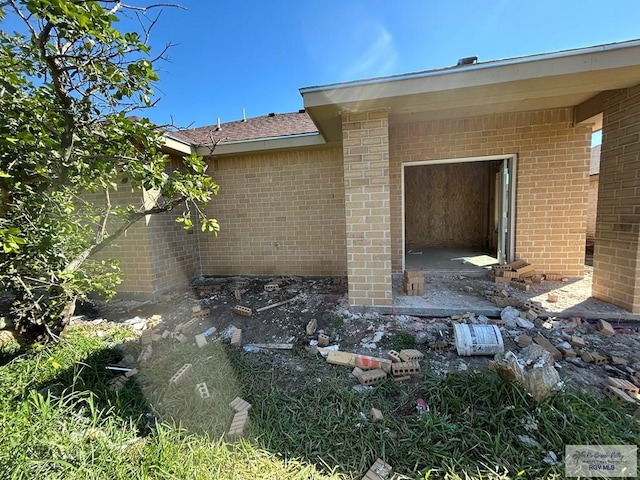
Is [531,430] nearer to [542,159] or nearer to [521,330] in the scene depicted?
[521,330]

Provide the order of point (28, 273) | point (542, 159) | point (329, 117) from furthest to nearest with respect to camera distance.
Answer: point (542, 159), point (329, 117), point (28, 273)

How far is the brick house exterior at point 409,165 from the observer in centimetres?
300

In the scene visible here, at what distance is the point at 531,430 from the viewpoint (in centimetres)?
175

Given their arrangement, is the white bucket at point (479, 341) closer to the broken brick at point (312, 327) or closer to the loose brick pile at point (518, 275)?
the broken brick at point (312, 327)

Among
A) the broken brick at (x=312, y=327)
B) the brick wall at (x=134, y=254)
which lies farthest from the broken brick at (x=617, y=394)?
the brick wall at (x=134, y=254)

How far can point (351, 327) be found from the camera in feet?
10.9

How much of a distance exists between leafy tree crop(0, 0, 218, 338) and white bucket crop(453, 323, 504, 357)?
2834 millimetres

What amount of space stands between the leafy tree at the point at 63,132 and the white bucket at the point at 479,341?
283 centimetres

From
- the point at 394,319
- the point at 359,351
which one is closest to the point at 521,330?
the point at 394,319

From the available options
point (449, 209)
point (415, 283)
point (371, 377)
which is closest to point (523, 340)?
point (415, 283)

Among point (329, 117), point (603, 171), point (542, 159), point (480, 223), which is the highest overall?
point (329, 117)

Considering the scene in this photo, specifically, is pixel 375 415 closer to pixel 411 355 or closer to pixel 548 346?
pixel 411 355

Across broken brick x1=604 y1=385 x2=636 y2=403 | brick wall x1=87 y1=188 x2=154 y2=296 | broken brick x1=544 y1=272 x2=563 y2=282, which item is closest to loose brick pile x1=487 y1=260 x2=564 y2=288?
broken brick x1=544 y1=272 x2=563 y2=282

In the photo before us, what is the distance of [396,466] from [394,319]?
1934 mm
